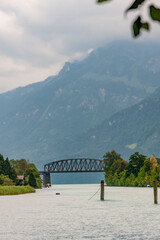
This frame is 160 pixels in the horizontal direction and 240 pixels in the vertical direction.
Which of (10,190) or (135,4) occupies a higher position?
(10,190)

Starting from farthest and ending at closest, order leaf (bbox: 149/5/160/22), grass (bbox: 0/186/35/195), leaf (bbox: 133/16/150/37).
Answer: grass (bbox: 0/186/35/195), leaf (bbox: 133/16/150/37), leaf (bbox: 149/5/160/22)

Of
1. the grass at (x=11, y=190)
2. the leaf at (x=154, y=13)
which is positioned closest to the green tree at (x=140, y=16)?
the leaf at (x=154, y=13)

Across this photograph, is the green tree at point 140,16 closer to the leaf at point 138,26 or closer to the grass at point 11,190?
the leaf at point 138,26

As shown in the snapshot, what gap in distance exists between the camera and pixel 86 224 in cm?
5222

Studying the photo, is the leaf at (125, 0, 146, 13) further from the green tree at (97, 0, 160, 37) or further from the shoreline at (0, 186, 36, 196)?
the shoreline at (0, 186, 36, 196)

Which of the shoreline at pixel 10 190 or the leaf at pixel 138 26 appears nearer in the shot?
the leaf at pixel 138 26

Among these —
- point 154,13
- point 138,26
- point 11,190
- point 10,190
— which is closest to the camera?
point 154,13

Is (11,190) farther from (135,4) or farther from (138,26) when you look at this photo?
(135,4)

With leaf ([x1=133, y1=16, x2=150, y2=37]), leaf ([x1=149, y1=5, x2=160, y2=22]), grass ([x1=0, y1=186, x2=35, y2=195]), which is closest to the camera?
leaf ([x1=149, y1=5, x2=160, y2=22])

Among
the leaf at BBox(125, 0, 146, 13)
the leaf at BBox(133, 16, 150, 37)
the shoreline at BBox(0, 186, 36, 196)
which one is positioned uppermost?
the shoreline at BBox(0, 186, 36, 196)

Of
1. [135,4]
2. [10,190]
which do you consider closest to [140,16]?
[135,4]

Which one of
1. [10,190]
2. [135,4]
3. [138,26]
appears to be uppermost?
[10,190]

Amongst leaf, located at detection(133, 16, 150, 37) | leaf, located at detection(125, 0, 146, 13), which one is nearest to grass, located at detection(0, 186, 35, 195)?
leaf, located at detection(133, 16, 150, 37)

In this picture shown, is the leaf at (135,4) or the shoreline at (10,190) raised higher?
the shoreline at (10,190)
